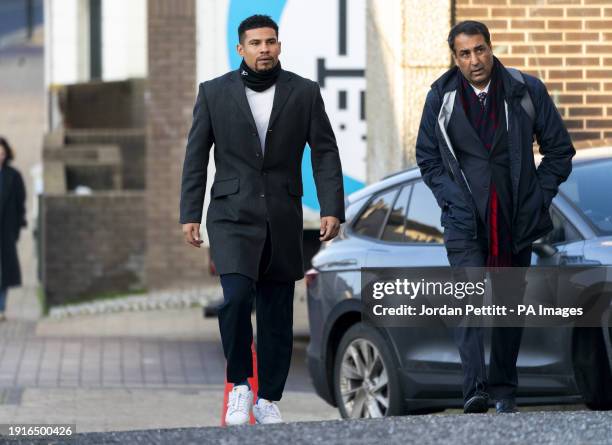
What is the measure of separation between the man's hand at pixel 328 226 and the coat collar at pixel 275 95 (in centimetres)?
48

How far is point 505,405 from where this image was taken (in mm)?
7414

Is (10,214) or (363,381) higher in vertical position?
(363,381)

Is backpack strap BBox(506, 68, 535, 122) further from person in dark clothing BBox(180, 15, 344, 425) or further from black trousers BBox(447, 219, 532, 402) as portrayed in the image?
person in dark clothing BBox(180, 15, 344, 425)

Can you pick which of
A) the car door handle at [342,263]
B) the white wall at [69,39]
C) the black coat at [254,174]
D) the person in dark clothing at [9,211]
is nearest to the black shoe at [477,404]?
the black coat at [254,174]

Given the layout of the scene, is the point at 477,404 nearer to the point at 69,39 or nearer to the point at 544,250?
the point at 544,250

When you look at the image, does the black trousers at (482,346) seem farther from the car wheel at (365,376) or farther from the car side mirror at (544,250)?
the car wheel at (365,376)

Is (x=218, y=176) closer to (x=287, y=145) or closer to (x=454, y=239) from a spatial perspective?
(x=287, y=145)

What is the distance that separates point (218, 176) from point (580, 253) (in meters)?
1.74

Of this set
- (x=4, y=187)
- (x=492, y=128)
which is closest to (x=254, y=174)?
(x=492, y=128)

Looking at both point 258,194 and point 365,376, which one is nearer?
point 258,194

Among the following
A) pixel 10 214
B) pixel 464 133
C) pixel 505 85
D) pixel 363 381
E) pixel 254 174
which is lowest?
pixel 10 214

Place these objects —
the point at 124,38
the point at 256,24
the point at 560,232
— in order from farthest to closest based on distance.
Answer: the point at 124,38
the point at 560,232
the point at 256,24

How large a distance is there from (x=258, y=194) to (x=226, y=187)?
0.15 m

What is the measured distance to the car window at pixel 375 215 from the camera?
9.24 metres
